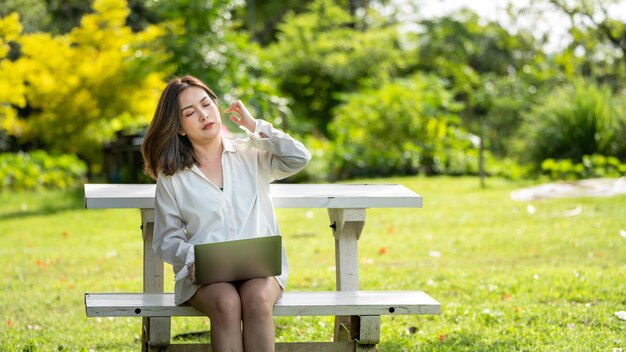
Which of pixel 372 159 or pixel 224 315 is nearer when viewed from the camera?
pixel 224 315

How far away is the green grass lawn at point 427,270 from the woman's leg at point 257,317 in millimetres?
1169

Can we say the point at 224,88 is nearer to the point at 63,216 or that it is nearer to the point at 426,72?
the point at 63,216

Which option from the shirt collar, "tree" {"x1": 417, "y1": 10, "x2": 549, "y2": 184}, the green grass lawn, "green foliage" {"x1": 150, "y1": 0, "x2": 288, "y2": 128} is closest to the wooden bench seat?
the shirt collar

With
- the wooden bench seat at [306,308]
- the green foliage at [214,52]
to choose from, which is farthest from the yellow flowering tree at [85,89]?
the wooden bench seat at [306,308]

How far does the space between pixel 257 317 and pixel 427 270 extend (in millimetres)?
3251

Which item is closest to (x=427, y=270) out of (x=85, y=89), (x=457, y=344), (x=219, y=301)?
(x=457, y=344)

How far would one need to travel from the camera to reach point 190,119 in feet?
12.4

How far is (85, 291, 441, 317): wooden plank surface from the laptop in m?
0.17

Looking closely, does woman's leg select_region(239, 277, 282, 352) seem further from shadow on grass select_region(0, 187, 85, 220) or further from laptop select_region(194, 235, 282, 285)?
shadow on grass select_region(0, 187, 85, 220)

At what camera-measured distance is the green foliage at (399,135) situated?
13617mm

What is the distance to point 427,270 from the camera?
646 cm

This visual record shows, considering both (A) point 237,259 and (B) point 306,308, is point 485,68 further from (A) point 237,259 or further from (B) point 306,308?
(A) point 237,259

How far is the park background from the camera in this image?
201 inches

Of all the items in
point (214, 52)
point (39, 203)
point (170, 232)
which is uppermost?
point (214, 52)
